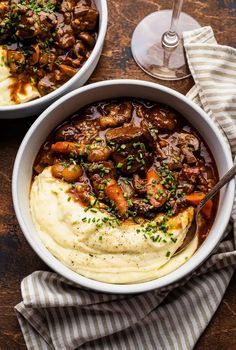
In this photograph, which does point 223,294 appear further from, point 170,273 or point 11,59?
point 11,59

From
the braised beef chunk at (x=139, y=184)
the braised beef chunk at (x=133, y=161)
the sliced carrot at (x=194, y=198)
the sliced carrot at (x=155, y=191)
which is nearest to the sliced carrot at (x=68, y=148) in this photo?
the braised beef chunk at (x=133, y=161)

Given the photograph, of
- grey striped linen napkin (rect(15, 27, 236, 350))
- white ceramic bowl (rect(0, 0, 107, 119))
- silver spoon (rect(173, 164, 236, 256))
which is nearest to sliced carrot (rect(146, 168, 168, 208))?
silver spoon (rect(173, 164, 236, 256))

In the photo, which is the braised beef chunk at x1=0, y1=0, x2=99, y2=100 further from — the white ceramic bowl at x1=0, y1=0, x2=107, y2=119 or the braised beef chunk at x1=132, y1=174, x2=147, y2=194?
the braised beef chunk at x1=132, y1=174, x2=147, y2=194

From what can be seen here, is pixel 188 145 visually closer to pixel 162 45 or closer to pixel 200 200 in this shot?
pixel 200 200

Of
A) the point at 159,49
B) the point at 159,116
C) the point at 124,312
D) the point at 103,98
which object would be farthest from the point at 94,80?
the point at 124,312

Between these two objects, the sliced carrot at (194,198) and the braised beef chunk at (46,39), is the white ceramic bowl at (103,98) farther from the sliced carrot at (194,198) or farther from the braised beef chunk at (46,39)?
the braised beef chunk at (46,39)

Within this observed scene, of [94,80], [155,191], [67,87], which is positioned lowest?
[155,191]
